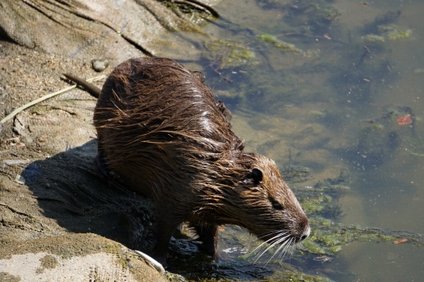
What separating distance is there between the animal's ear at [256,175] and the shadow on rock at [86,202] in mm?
719

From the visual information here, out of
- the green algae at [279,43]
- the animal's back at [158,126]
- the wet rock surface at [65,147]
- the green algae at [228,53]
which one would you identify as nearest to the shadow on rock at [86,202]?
the wet rock surface at [65,147]

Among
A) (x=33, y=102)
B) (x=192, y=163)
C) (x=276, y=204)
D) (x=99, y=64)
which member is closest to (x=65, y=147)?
(x=33, y=102)

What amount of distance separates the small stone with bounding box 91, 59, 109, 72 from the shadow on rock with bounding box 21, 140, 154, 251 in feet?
4.42

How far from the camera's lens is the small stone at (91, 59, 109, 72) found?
659 centimetres

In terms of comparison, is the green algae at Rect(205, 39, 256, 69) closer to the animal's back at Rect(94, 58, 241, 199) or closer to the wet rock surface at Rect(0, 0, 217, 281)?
the wet rock surface at Rect(0, 0, 217, 281)

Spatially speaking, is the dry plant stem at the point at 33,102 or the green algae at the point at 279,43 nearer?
the dry plant stem at the point at 33,102

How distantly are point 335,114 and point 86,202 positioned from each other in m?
2.64

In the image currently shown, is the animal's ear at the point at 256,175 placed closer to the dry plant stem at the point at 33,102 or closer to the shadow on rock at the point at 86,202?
the shadow on rock at the point at 86,202

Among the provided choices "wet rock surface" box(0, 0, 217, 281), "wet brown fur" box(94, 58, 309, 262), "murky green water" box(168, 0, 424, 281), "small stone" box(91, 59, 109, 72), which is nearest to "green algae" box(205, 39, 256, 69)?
"murky green water" box(168, 0, 424, 281)

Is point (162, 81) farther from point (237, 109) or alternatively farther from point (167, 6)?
point (167, 6)

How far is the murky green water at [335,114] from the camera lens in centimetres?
564

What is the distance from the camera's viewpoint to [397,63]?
7570mm

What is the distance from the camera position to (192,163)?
4656mm

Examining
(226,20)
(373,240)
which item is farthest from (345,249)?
(226,20)
